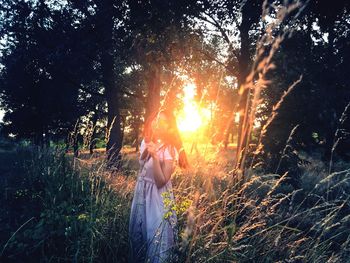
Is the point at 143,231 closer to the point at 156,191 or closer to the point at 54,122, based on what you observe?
the point at 156,191

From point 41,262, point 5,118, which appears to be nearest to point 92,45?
point 41,262

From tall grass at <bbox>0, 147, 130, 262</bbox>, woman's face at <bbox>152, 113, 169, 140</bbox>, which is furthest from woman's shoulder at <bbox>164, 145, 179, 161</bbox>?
tall grass at <bbox>0, 147, 130, 262</bbox>

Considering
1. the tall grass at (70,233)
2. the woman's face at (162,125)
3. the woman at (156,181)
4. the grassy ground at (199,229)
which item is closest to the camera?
the grassy ground at (199,229)

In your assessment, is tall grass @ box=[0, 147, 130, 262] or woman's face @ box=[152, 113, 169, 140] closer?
tall grass @ box=[0, 147, 130, 262]

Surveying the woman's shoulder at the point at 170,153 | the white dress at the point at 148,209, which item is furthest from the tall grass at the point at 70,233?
the woman's shoulder at the point at 170,153

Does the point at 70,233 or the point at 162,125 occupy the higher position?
the point at 162,125

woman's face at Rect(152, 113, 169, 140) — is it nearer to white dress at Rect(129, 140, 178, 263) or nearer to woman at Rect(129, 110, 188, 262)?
woman at Rect(129, 110, 188, 262)

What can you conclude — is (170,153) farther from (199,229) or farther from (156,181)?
(199,229)

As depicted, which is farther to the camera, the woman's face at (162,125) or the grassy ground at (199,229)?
the woman's face at (162,125)

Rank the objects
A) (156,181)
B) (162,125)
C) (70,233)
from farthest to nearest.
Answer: (162,125) < (156,181) < (70,233)

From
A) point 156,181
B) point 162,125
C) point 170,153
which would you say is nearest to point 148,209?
point 156,181

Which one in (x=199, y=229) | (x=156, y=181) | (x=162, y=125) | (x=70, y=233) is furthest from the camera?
(x=162, y=125)

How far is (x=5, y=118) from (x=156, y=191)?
24118 millimetres

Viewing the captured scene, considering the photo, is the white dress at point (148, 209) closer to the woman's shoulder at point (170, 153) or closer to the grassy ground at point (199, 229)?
the woman's shoulder at point (170, 153)
